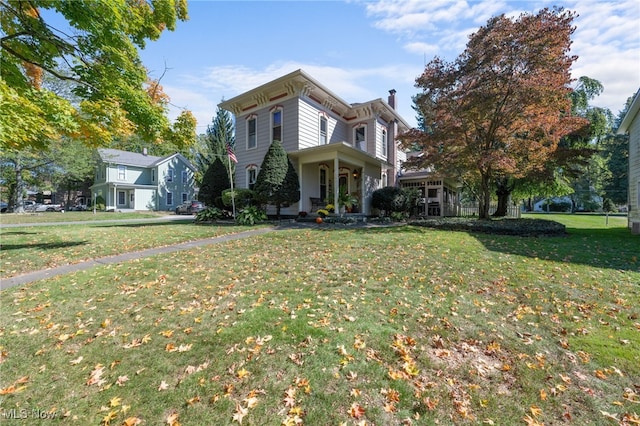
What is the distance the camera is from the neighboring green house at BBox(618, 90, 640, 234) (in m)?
12.0

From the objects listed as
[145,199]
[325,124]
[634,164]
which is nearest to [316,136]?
[325,124]

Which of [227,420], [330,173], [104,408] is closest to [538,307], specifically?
[227,420]

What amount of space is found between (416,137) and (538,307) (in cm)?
1193

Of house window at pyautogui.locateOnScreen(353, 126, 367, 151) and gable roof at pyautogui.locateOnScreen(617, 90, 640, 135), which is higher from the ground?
house window at pyautogui.locateOnScreen(353, 126, 367, 151)

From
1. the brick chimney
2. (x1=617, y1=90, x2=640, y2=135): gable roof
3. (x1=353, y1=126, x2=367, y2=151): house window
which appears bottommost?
(x1=617, y1=90, x2=640, y2=135): gable roof

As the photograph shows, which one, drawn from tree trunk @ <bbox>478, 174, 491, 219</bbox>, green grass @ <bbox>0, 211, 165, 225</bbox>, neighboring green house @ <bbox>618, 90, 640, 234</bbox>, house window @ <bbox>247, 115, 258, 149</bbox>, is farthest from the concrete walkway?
neighboring green house @ <bbox>618, 90, 640, 234</bbox>

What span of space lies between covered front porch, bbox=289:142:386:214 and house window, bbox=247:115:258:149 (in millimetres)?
3563

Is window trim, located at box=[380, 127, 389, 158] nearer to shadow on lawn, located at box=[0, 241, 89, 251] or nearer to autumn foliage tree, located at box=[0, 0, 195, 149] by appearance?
autumn foliage tree, located at box=[0, 0, 195, 149]

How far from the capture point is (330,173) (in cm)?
1812

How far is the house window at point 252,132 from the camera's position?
17.5 metres

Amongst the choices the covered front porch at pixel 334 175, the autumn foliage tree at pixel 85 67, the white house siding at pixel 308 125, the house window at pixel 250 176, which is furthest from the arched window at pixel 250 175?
the autumn foliage tree at pixel 85 67

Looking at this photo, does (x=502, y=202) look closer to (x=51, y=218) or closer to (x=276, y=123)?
(x=276, y=123)

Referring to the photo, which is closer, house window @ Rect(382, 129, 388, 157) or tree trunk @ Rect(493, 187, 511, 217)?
tree trunk @ Rect(493, 187, 511, 217)

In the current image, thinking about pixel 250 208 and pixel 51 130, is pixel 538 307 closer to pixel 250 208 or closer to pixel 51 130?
pixel 51 130
